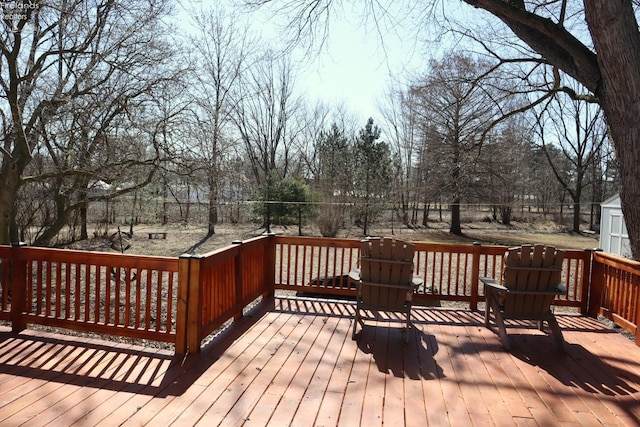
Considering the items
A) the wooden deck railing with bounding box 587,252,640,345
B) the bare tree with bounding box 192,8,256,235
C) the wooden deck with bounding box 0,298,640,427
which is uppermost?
the bare tree with bounding box 192,8,256,235

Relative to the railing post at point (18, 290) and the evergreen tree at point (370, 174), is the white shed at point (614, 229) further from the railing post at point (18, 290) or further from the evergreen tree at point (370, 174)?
the railing post at point (18, 290)

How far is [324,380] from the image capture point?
2676mm

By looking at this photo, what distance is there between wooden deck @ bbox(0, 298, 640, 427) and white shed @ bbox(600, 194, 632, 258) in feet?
23.3

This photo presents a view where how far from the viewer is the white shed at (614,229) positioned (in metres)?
9.34

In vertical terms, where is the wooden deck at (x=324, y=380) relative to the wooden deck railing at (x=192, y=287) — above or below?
below

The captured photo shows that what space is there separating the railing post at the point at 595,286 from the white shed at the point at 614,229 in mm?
6300

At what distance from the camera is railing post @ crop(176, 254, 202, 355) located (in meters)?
2.96

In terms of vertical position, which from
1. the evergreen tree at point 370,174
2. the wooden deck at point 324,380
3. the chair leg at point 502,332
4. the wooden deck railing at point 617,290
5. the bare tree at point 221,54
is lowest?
the wooden deck at point 324,380

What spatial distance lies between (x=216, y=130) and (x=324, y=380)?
884 cm

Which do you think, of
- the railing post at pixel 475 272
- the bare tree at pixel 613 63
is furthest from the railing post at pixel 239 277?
the bare tree at pixel 613 63

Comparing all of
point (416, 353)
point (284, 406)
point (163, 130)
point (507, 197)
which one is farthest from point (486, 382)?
point (507, 197)

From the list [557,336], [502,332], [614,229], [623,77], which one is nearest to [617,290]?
[557,336]

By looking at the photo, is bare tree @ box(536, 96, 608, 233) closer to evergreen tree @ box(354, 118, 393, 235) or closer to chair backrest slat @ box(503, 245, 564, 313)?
evergreen tree @ box(354, 118, 393, 235)

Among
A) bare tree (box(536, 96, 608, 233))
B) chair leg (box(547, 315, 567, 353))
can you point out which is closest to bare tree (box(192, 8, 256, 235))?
chair leg (box(547, 315, 567, 353))
